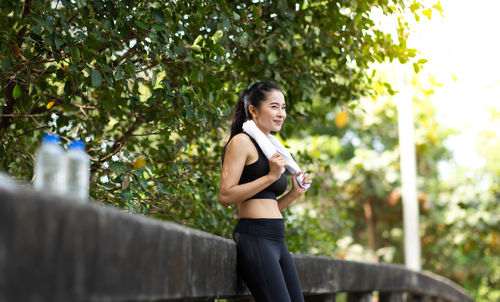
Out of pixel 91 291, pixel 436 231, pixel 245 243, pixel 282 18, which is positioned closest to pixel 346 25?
pixel 282 18

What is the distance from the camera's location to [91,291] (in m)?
1.66

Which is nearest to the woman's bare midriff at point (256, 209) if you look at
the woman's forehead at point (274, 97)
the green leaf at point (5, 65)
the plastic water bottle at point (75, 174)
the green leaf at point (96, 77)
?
the woman's forehead at point (274, 97)

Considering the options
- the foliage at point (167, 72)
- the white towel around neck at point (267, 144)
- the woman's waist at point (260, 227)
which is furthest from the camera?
the foliage at point (167, 72)

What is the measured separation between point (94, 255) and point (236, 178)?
1.72 metres

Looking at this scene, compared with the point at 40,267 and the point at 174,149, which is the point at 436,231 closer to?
the point at 174,149

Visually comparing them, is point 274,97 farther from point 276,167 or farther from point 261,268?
point 261,268

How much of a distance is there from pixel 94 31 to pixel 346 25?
2.09 metres

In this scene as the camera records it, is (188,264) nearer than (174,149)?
Yes

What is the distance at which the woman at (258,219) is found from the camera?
10.7 feet

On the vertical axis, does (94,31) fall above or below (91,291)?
above

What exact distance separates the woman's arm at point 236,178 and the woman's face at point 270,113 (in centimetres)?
32

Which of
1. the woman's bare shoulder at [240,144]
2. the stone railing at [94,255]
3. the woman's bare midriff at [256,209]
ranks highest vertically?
the woman's bare shoulder at [240,144]

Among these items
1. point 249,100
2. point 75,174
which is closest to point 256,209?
point 249,100

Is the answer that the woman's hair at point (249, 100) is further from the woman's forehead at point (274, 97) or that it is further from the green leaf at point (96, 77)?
the green leaf at point (96, 77)
